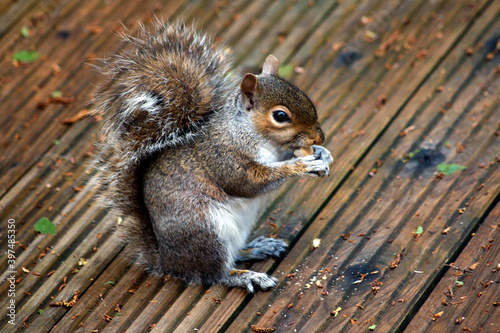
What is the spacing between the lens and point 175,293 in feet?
7.77

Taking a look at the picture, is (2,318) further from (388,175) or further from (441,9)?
(441,9)

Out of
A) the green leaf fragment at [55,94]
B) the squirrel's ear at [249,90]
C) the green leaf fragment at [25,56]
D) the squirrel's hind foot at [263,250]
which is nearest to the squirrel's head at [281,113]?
the squirrel's ear at [249,90]

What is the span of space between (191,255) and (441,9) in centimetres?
210

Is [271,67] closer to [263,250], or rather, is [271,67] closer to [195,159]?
[195,159]

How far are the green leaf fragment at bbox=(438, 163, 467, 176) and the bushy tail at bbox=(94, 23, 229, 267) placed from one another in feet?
3.40

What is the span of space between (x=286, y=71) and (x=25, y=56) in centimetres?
158

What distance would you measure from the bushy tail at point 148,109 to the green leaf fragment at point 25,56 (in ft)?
3.54

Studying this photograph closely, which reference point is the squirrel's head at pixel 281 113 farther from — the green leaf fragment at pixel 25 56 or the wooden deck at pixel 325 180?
the green leaf fragment at pixel 25 56

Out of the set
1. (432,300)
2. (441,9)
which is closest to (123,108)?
(432,300)

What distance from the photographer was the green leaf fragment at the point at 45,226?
2621 millimetres

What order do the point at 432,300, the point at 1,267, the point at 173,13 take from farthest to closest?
the point at 173,13 → the point at 1,267 → the point at 432,300

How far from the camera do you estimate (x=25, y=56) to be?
343cm

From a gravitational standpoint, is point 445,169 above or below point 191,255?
above

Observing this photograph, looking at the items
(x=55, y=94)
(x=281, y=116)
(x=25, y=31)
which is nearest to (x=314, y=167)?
(x=281, y=116)
